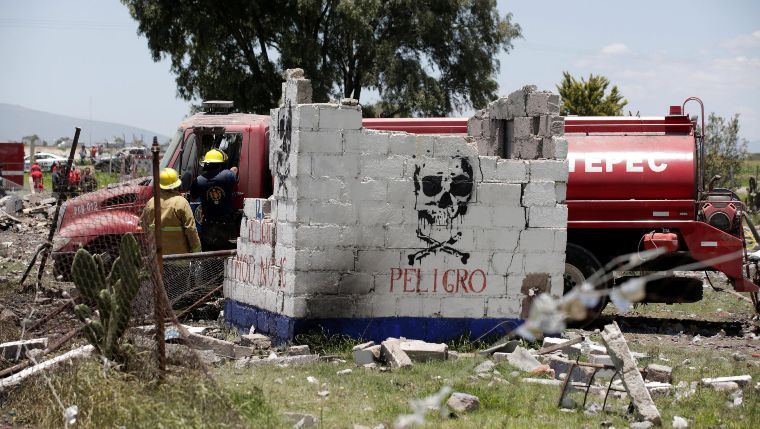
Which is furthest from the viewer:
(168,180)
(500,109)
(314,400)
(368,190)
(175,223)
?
(500,109)

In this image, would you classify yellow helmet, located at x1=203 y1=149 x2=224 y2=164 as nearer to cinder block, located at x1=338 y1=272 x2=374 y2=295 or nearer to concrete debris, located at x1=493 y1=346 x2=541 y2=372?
cinder block, located at x1=338 y1=272 x2=374 y2=295

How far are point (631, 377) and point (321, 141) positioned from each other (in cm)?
384

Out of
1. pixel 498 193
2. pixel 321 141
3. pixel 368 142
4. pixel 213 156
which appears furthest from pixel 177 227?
pixel 498 193

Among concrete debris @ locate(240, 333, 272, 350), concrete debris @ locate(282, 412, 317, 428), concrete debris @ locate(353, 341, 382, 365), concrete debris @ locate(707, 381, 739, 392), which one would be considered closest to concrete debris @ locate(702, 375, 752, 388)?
concrete debris @ locate(707, 381, 739, 392)

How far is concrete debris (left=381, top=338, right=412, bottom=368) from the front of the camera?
8484 millimetres

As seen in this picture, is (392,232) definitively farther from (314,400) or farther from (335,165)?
(314,400)

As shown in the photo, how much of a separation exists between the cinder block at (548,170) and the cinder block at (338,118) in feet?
6.37

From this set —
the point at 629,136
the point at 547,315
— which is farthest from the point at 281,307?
the point at 547,315

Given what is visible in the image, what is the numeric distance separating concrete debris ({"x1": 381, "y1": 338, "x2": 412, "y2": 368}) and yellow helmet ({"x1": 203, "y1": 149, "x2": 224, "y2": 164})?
4.11 m

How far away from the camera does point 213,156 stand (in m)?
11.9

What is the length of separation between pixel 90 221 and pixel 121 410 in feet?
21.3

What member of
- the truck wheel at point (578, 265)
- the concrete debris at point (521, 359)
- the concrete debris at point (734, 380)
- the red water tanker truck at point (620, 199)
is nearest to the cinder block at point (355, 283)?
the concrete debris at point (521, 359)

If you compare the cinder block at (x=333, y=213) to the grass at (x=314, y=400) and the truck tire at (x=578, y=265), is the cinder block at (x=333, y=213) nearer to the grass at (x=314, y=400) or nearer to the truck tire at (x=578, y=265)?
the grass at (x=314, y=400)

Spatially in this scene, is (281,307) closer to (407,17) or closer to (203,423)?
(203,423)
